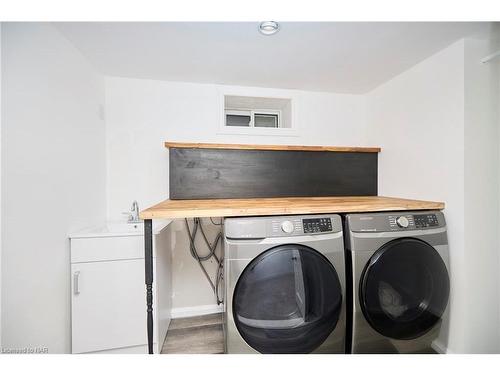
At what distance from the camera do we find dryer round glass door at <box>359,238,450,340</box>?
1201 millimetres

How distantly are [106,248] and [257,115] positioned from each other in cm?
188

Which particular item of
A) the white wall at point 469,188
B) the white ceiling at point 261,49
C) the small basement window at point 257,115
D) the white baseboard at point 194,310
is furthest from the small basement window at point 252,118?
the white baseboard at point 194,310

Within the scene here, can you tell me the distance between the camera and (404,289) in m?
1.26

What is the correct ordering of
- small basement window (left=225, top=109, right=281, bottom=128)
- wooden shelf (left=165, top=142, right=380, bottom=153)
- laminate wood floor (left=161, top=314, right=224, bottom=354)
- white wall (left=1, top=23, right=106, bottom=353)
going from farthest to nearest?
small basement window (left=225, top=109, right=281, bottom=128) → wooden shelf (left=165, top=142, right=380, bottom=153) → laminate wood floor (left=161, top=314, right=224, bottom=354) → white wall (left=1, top=23, right=106, bottom=353)

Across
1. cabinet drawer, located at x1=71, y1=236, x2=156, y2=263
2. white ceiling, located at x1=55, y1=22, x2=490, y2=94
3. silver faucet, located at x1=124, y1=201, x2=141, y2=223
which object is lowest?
cabinet drawer, located at x1=71, y1=236, x2=156, y2=263

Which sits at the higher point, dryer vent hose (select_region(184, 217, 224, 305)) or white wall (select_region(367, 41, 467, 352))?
white wall (select_region(367, 41, 467, 352))

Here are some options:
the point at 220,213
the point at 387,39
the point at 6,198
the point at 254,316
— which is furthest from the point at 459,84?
the point at 6,198

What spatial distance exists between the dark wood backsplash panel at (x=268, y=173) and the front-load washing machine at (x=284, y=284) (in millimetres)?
720

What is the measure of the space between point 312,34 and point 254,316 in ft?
5.54

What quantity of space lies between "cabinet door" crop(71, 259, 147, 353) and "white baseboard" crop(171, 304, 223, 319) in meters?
0.56

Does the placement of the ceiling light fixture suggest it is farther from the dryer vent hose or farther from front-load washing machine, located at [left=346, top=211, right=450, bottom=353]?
the dryer vent hose

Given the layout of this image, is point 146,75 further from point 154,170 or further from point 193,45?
point 154,170

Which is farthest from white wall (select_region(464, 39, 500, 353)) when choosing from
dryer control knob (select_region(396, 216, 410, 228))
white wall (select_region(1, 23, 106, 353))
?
white wall (select_region(1, 23, 106, 353))

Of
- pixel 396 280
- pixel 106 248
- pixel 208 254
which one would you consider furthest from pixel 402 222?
pixel 106 248
